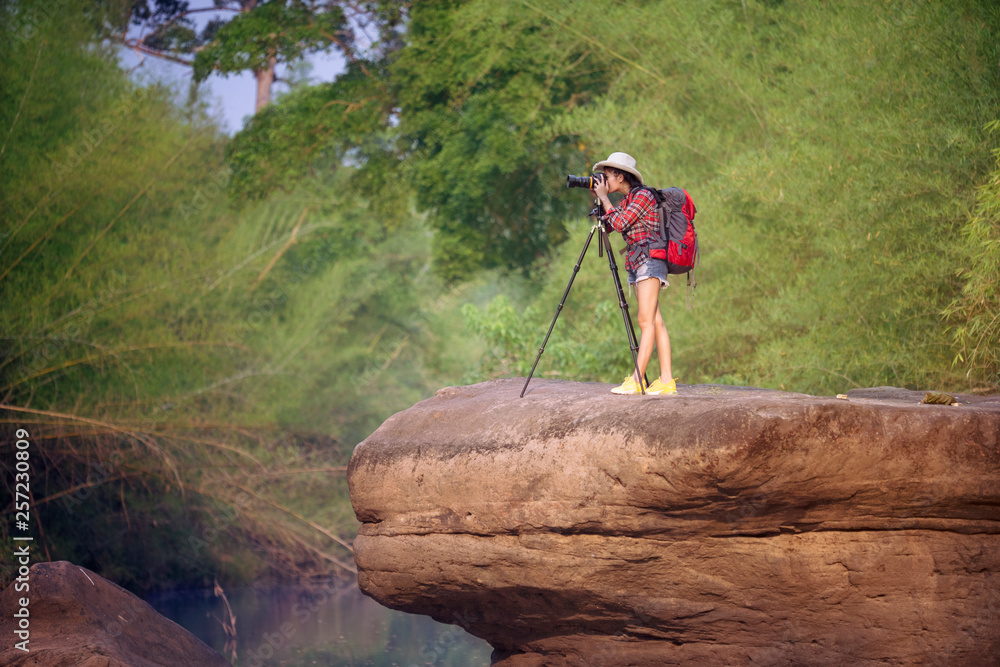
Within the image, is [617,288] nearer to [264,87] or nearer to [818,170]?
[818,170]

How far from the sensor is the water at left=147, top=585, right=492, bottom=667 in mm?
→ 7762

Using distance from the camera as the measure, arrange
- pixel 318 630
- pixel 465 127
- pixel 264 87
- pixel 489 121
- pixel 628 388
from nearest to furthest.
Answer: pixel 628 388 < pixel 318 630 < pixel 489 121 < pixel 465 127 < pixel 264 87

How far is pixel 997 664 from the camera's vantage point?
4.00 metres

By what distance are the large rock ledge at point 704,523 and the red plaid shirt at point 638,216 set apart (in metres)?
0.85

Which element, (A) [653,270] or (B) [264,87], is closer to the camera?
(A) [653,270]

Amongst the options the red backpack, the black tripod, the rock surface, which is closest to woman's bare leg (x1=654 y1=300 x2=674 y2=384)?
the black tripod

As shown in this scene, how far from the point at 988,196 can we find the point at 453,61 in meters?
6.94

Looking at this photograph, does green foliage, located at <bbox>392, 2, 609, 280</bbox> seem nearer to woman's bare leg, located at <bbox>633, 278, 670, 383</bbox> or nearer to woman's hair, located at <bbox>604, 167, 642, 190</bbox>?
woman's hair, located at <bbox>604, 167, 642, 190</bbox>

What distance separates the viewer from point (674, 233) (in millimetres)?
Answer: 4586

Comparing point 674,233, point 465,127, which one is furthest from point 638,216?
point 465,127

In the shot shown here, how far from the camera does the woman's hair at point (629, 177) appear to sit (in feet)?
15.3

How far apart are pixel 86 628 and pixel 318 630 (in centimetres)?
392

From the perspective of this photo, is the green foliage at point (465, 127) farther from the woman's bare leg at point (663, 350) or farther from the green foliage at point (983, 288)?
the woman's bare leg at point (663, 350)

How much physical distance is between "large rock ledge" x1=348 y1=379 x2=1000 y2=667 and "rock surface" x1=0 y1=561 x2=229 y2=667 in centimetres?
168
